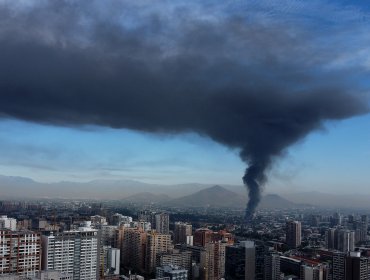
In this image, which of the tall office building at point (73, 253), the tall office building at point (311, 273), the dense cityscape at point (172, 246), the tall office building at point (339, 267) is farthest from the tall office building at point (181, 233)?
the tall office building at point (73, 253)

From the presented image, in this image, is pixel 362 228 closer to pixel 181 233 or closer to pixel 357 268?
pixel 181 233

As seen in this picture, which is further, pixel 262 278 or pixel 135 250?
pixel 135 250

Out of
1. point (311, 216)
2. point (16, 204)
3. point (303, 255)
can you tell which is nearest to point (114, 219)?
point (16, 204)

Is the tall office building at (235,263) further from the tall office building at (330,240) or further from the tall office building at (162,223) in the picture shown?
the tall office building at (162,223)

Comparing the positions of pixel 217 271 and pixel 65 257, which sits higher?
pixel 65 257

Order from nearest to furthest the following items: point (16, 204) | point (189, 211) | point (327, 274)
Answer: point (327, 274), point (16, 204), point (189, 211)

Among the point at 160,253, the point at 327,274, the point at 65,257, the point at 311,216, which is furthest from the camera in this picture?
the point at 311,216

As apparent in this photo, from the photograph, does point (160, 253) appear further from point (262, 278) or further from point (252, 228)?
point (252, 228)

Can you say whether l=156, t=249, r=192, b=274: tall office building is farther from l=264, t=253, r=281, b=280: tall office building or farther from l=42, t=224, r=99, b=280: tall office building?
l=42, t=224, r=99, b=280: tall office building
